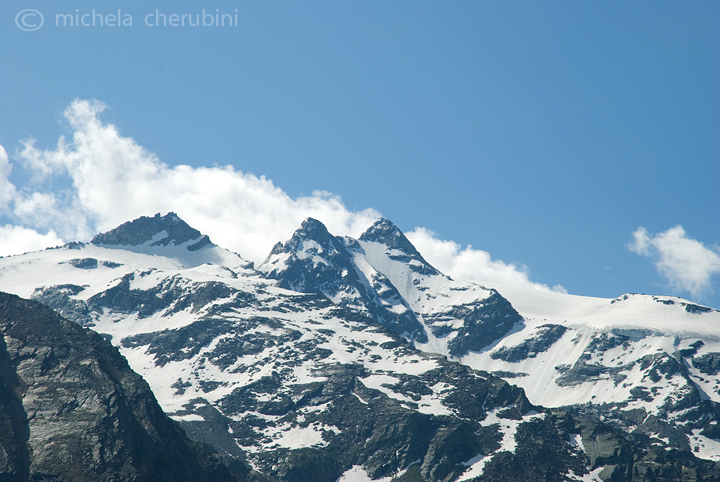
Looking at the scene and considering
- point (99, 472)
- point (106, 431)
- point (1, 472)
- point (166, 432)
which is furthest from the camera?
point (166, 432)

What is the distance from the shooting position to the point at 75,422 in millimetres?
172000

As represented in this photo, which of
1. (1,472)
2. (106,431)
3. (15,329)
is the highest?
(15,329)

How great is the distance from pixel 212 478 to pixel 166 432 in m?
16.9

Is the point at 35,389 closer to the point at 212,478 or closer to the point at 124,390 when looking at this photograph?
the point at 124,390

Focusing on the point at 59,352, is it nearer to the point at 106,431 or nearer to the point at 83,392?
the point at 83,392

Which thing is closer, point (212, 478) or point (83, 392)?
point (83, 392)

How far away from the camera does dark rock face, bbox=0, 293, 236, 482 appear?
6270 inches

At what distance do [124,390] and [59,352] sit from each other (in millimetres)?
17636

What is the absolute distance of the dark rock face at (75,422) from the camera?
159 meters

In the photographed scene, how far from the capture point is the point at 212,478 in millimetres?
198375

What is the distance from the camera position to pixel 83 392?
7146 inches

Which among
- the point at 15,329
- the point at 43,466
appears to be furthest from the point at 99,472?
the point at 15,329

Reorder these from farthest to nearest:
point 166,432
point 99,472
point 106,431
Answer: point 166,432 < point 106,431 < point 99,472

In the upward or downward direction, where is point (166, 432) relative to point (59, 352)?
downward
